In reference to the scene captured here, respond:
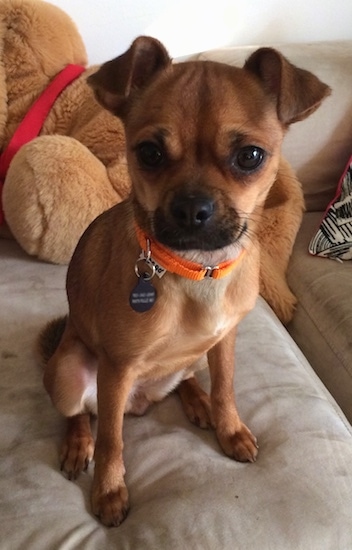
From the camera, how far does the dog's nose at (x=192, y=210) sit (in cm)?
80

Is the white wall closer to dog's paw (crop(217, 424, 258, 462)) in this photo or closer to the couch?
the couch

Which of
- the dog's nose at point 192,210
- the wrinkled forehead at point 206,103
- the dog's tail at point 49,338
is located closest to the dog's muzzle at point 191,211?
the dog's nose at point 192,210

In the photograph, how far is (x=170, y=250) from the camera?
934 mm

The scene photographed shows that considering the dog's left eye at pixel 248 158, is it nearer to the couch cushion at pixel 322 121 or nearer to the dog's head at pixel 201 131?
the dog's head at pixel 201 131

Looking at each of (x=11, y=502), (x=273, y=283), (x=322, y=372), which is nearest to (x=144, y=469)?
(x=11, y=502)

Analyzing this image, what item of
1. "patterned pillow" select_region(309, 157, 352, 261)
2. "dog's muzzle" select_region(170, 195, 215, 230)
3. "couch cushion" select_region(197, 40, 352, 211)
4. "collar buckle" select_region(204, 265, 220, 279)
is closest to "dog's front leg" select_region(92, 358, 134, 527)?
"collar buckle" select_region(204, 265, 220, 279)

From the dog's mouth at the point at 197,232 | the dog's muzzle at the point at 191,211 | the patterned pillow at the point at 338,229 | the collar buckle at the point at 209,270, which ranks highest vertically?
the dog's muzzle at the point at 191,211

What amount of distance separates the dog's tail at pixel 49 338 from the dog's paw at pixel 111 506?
0.38 metres

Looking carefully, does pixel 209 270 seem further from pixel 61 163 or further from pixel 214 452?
pixel 61 163

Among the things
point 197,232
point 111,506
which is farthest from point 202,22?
point 111,506

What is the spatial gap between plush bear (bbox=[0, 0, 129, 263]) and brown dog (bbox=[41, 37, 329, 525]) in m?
0.42

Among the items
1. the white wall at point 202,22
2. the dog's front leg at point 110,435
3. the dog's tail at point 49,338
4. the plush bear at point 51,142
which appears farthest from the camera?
the white wall at point 202,22

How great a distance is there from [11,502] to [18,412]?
227 millimetres

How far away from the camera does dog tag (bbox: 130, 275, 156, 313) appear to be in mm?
971
